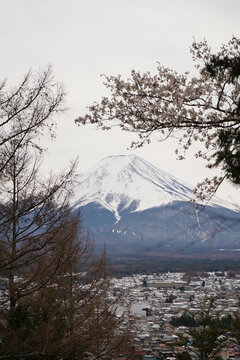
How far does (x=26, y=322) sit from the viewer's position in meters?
7.18

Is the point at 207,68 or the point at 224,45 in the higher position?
the point at 224,45

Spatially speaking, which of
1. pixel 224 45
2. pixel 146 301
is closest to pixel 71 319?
pixel 224 45

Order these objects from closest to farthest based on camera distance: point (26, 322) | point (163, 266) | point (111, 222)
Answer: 1. point (26, 322)
2. point (163, 266)
3. point (111, 222)

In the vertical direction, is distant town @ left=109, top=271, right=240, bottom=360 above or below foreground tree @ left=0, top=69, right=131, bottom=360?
below

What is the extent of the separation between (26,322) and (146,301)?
125 feet

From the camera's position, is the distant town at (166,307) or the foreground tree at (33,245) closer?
the foreground tree at (33,245)

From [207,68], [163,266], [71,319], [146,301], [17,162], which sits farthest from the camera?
[163,266]

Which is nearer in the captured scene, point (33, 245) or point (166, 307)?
point (33, 245)

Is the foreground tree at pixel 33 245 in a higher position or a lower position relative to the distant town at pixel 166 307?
higher

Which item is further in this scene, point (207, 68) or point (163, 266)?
point (163, 266)

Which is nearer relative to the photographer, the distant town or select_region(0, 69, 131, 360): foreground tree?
select_region(0, 69, 131, 360): foreground tree

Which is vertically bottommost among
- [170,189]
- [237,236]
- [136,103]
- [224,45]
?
[237,236]

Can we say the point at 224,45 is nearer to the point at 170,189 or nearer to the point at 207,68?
the point at 207,68

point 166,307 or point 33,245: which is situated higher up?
point 33,245
